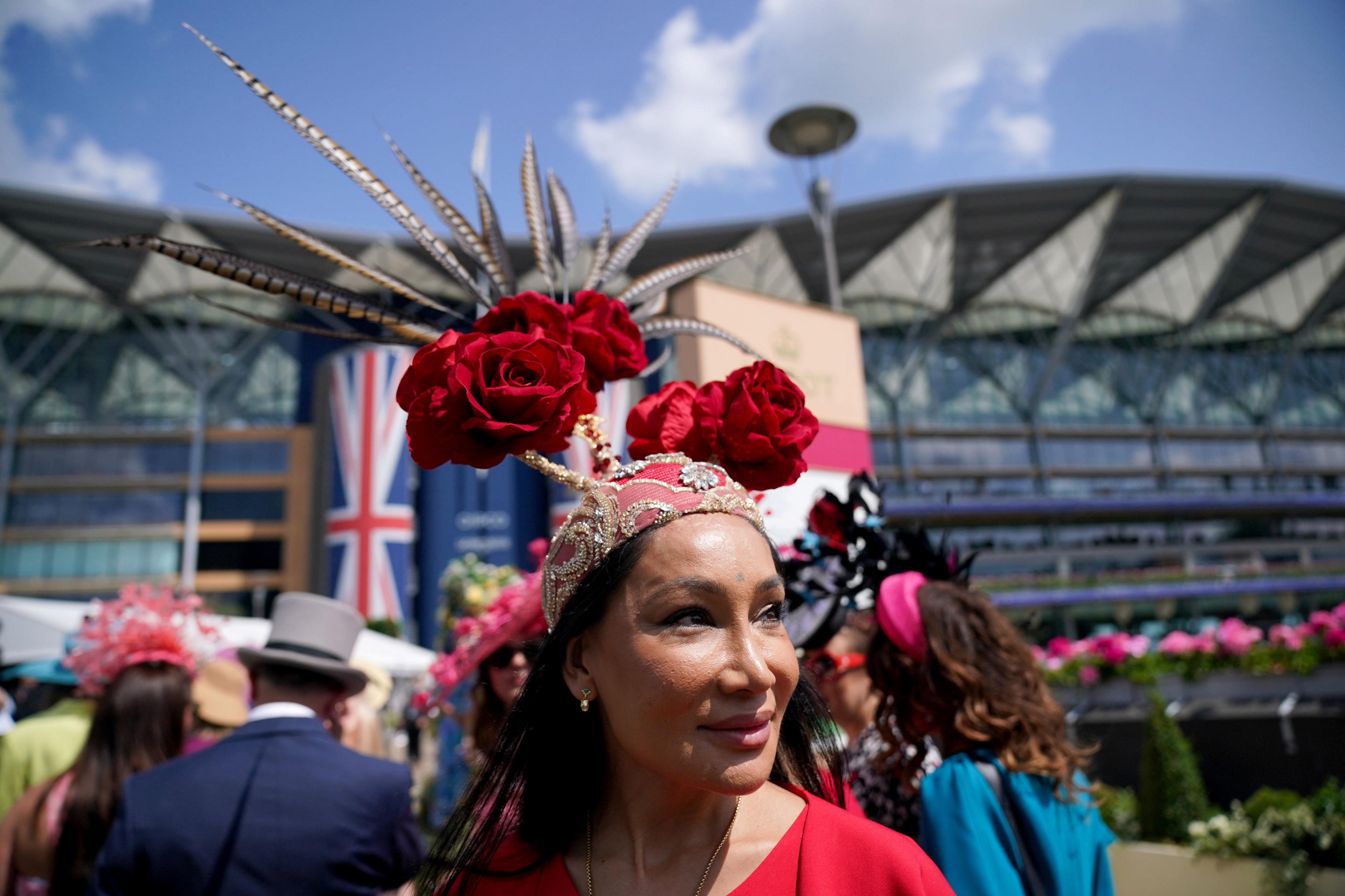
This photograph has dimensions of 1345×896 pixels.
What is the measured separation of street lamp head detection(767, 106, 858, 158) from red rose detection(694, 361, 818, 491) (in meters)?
14.7

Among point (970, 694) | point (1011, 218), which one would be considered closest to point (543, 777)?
point (970, 694)

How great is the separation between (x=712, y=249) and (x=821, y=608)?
35663mm

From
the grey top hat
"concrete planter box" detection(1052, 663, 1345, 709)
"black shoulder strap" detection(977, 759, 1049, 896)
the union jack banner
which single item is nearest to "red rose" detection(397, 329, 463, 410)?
"black shoulder strap" detection(977, 759, 1049, 896)

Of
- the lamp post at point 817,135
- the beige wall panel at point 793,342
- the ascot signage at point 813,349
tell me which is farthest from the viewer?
the lamp post at point 817,135

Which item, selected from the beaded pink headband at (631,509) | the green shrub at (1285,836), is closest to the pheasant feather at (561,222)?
the beaded pink headband at (631,509)

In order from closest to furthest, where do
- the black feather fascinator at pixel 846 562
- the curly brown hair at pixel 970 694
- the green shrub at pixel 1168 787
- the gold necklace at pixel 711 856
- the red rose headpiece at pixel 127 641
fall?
the gold necklace at pixel 711 856
the curly brown hair at pixel 970 694
the black feather fascinator at pixel 846 562
the red rose headpiece at pixel 127 641
the green shrub at pixel 1168 787

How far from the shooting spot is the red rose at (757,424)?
1705 millimetres

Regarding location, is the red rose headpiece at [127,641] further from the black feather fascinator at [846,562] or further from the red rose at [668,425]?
the red rose at [668,425]

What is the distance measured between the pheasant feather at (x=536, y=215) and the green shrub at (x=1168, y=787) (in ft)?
19.1

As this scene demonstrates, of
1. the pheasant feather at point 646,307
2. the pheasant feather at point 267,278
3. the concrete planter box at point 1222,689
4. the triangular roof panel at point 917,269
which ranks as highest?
the triangular roof panel at point 917,269

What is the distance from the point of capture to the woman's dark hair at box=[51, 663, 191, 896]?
3068mm

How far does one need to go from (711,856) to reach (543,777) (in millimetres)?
345

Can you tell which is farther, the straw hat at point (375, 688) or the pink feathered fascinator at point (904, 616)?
the straw hat at point (375, 688)

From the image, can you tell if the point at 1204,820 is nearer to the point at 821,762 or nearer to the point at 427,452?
the point at 821,762
